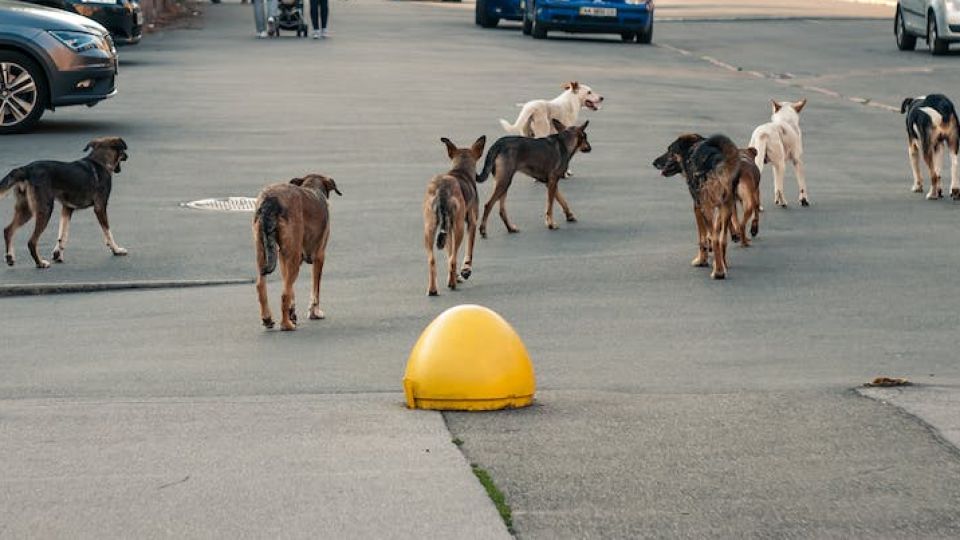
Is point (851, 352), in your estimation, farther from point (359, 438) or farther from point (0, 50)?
point (0, 50)

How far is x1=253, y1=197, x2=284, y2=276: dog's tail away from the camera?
1209 centimetres

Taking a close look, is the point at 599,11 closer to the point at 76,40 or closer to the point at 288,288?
the point at 76,40

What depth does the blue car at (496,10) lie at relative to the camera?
48.1 metres

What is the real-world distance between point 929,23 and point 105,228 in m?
25.2

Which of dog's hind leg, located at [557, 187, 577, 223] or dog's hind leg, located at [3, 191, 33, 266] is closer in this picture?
dog's hind leg, located at [3, 191, 33, 266]

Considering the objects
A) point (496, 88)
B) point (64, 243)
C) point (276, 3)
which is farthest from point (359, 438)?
point (276, 3)

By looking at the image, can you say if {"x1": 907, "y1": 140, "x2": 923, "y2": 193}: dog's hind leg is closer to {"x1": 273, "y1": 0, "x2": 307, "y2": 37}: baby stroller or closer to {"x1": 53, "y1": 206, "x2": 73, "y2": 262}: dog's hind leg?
{"x1": 53, "y1": 206, "x2": 73, "y2": 262}: dog's hind leg

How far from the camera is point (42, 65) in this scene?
23188 millimetres

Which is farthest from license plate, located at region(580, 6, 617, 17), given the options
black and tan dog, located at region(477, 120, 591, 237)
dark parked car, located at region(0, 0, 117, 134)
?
black and tan dog, located at region(477, 120, 591, 237)

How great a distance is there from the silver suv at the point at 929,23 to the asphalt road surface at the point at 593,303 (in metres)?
7.37

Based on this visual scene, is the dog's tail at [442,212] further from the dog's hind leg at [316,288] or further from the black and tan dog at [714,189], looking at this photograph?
the black and tan dog at [714,189]

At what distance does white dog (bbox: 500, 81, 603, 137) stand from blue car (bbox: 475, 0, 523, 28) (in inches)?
1101

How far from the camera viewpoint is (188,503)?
7.44 metres

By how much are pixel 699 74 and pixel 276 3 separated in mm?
13919
